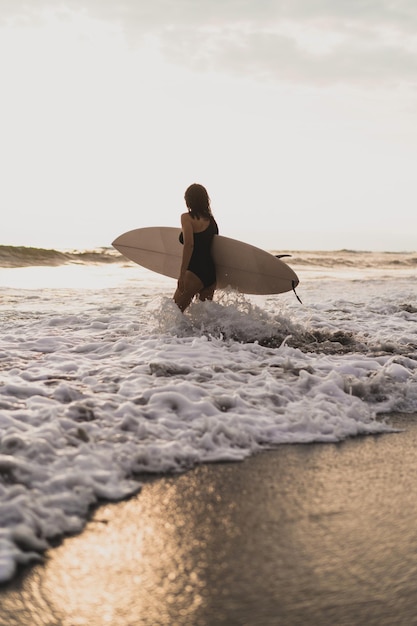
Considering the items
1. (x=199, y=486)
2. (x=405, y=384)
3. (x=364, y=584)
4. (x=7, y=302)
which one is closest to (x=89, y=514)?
(x=199, y=486)

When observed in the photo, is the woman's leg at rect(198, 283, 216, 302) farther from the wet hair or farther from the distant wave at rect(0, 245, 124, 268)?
the distant wave at rect(0, 245, 124, 268)

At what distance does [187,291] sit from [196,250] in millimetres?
475

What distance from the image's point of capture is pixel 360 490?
306 centimetres

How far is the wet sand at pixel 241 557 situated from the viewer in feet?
6.88

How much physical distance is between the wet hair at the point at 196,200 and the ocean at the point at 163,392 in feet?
3.35

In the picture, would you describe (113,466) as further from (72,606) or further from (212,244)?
(212,244)

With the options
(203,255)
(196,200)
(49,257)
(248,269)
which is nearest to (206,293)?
(203,255)

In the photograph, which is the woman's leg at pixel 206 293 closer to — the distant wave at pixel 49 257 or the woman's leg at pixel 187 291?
the woman's leg at pixel 187 291

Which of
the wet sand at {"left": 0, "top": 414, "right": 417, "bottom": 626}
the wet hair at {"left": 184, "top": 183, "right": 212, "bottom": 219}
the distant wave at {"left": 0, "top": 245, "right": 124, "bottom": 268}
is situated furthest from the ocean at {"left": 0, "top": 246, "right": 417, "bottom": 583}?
the distant wave at {"left": 0, "top": 245, "right": 124, "bottom": 268}

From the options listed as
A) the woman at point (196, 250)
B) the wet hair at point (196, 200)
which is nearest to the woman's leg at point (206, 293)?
the woman at point (196, 250)

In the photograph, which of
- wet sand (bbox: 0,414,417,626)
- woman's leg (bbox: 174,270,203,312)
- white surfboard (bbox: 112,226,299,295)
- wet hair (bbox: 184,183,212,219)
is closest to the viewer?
wet sand (bbox: 0,414,417,626)

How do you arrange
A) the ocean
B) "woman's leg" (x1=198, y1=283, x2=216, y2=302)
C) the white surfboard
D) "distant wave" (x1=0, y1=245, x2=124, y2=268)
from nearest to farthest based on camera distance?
the ocean → "woman's leg" (x1=198, y1=283, x2=216, y2=302) → the white surfboard → "distant wave" (x1=0, y1=245, x2=124, y2=268)

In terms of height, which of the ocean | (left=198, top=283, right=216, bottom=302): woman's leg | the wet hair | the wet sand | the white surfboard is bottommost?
the wet sand

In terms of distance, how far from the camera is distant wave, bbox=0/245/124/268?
20.5 metres
